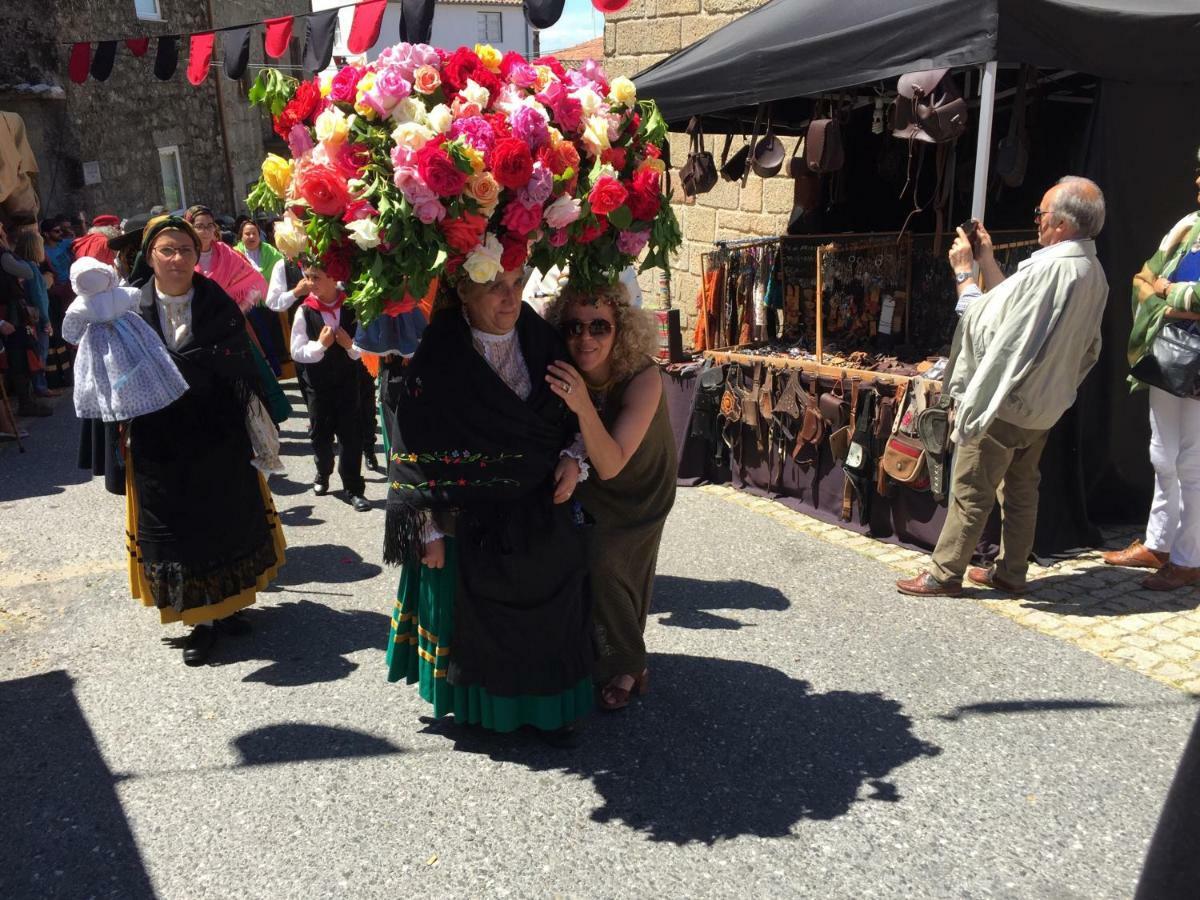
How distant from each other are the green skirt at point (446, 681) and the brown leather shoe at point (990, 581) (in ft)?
7.62

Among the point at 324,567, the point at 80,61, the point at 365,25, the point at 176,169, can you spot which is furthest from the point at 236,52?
the point at 176,169

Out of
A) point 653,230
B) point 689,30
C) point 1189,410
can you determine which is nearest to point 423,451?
point 653,230

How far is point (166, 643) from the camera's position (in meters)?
4.28

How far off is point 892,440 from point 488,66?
122 inches

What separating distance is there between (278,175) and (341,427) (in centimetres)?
352

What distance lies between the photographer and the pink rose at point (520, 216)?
267 cm

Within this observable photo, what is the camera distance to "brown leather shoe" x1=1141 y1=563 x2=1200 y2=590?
454 centimetres

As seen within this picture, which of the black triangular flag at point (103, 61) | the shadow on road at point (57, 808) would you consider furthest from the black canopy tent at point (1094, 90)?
the black triangular flag at point (103, 61)

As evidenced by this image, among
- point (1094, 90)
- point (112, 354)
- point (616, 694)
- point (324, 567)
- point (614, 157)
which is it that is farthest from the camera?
point (324, 567)

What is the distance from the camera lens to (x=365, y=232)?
2518 millimetres

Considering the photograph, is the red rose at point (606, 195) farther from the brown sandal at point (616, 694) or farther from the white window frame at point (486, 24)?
the white window frame at point (486, 24)

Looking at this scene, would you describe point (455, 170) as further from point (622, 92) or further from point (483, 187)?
point (622, 92)

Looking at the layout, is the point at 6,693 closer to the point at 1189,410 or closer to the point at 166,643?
the point at 166,643

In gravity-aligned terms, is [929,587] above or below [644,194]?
below
